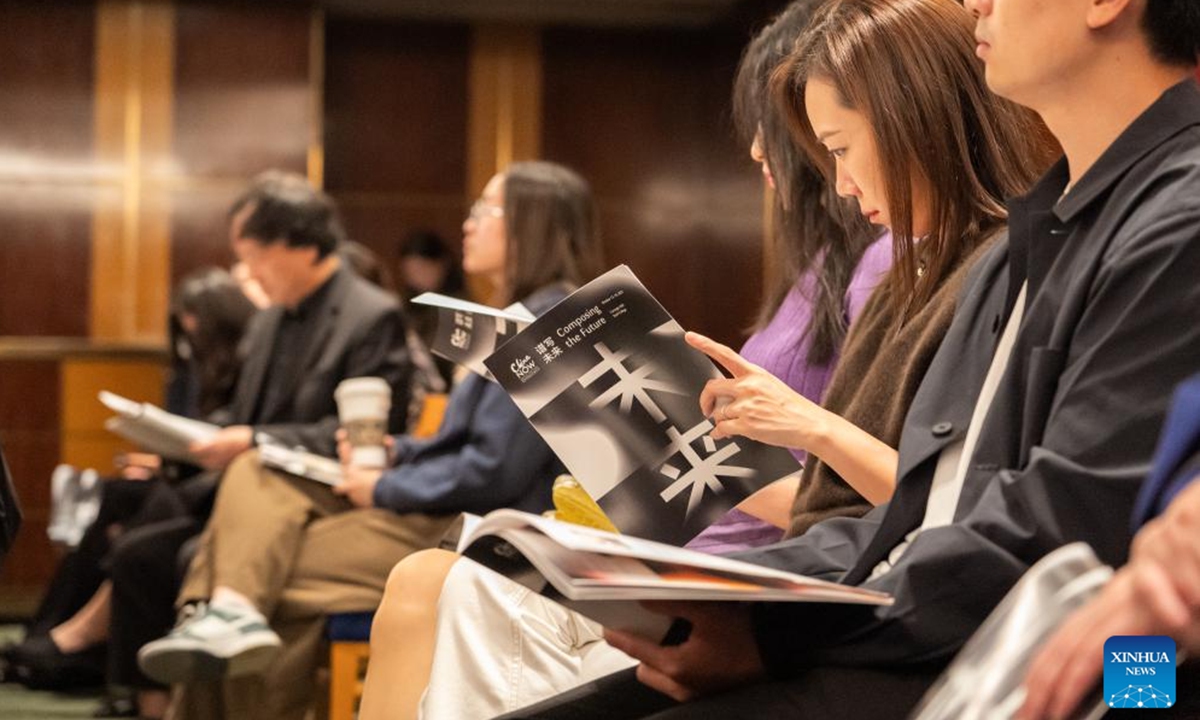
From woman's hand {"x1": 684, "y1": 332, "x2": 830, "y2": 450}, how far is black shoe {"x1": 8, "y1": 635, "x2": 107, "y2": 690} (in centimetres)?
380

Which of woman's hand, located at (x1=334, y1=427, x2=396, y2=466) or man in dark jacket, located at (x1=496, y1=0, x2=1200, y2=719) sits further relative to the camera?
woman's hand, located at (x1=334, y1=427, x2=396, y2=466)

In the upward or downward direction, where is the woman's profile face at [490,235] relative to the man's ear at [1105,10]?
downward

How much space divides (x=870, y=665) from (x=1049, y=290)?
0.33 metres

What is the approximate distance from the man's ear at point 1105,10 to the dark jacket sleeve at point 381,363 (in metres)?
2.89

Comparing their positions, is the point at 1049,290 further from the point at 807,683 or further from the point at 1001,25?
the point at 807,683

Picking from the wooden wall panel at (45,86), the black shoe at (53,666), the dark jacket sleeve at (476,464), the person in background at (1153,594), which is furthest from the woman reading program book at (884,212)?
the wooden wall panel at (45,86)

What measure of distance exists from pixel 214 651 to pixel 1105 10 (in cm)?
245

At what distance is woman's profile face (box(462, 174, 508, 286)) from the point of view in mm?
3486

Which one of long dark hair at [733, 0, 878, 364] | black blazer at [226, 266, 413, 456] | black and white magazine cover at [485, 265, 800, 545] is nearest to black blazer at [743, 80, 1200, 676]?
black and white magazine cover at [485, 265, 800, 545]

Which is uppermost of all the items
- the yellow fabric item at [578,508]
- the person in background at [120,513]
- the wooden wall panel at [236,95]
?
the wooden wall panel at [236,95]

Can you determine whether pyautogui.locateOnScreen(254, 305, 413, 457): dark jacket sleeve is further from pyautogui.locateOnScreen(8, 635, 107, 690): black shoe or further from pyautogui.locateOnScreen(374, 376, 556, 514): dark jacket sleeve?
pyautogui.locateOnScreen(8, 635, 107, 690): black shoe

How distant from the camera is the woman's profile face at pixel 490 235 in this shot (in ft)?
11.4

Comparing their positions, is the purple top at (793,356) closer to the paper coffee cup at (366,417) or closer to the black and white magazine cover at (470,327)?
the black and white magazine cover at (470,327)

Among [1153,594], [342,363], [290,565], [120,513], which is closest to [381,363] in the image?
[342,363]
